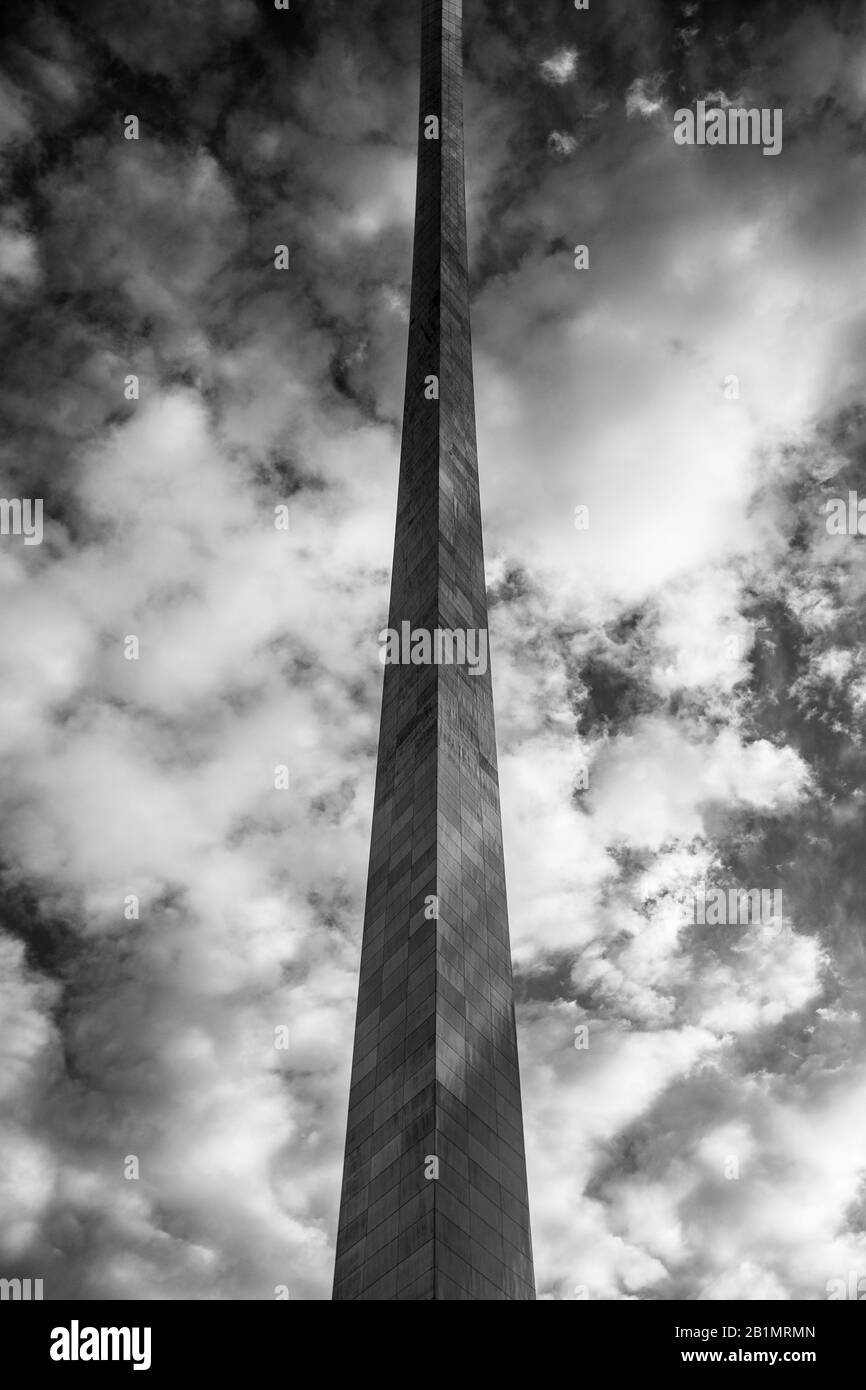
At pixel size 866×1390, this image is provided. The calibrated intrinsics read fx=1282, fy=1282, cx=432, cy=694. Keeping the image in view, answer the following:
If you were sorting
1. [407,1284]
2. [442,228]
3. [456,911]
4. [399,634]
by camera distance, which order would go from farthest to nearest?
[442,228], [399,634], [456,911], [407,1284]

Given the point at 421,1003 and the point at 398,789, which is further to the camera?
the point at 398,789

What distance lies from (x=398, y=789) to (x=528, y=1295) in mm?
10772

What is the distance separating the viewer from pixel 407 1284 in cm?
2133

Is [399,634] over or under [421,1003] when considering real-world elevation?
over

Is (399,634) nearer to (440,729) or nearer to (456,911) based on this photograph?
(440,729)
